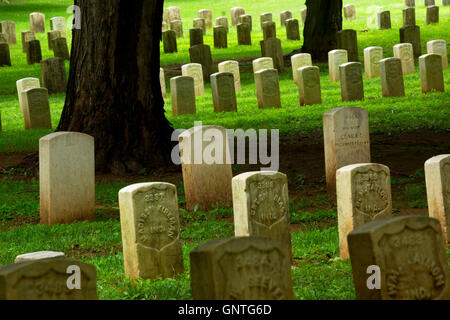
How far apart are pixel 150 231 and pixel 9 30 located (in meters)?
26.8

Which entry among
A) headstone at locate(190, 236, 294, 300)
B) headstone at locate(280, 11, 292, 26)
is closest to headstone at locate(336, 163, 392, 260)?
headstone at locate(190, 236, 294, 300)

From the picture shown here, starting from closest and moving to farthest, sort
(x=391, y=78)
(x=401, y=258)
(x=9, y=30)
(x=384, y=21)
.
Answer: (x=401, y=258)
(x=391, y=78)
(x=9, y=30)
(x=384, y=21)

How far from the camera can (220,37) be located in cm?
3105

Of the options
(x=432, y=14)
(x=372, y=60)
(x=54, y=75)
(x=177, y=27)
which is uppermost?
(x=177, y=27)

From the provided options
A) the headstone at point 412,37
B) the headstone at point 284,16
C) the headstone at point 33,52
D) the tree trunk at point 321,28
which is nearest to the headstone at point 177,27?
the headstone at point 284,16

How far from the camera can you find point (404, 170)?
13086 millimetres

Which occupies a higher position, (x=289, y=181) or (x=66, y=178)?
(x=66, y=178)

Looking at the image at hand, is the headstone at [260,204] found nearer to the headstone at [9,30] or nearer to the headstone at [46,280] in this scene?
the headstone at [46,280]

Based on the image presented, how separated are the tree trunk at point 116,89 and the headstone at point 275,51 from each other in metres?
11.1

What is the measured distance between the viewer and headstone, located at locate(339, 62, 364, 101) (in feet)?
61.6

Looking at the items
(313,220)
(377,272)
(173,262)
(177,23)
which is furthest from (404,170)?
(177,23)

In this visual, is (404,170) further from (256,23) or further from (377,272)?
(256,23)

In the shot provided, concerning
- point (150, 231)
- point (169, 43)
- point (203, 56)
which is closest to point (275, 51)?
point (203, 56)

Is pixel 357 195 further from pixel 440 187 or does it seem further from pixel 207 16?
pixel 207 16
